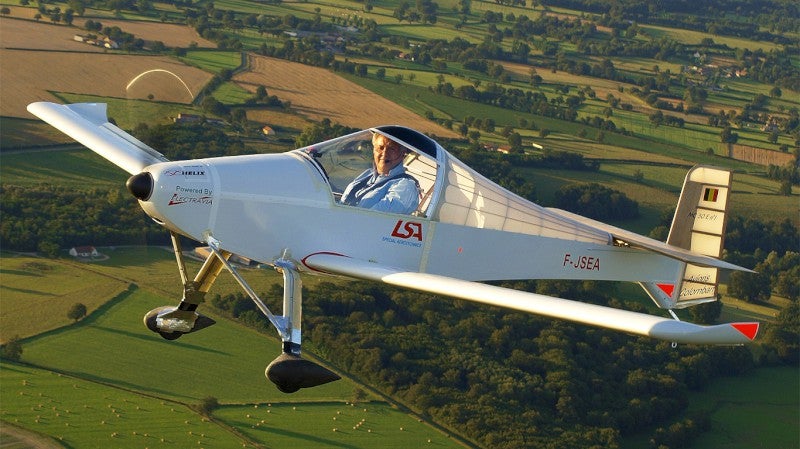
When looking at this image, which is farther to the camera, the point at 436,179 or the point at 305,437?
the point at 305,437

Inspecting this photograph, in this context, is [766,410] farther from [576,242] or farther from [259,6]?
[259,6]

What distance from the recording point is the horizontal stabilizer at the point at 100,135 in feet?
68.8

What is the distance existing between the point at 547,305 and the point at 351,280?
45348 millimetres

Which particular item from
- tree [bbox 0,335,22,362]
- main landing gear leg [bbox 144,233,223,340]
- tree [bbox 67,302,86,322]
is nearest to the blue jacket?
main landing gear leg [bbox 144,233,223,340]

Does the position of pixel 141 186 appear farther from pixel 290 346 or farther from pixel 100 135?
pixel 100 135

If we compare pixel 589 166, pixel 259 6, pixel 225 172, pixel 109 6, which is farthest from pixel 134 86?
pixel 259 6

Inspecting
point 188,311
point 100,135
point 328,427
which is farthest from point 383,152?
point 328,427

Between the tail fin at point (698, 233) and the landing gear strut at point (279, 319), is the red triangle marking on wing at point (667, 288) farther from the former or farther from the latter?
the landing gear strut at point (279, 319)

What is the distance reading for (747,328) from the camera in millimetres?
14906

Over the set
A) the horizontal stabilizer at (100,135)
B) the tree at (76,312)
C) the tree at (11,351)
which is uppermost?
the horizontal stabilizer at (100,135)

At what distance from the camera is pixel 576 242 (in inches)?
864

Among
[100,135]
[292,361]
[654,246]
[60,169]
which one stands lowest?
[60,169]

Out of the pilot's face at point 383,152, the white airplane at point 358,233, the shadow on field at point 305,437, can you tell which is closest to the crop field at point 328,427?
the shadow on field at point 305,437

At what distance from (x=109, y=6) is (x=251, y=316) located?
237 feet
